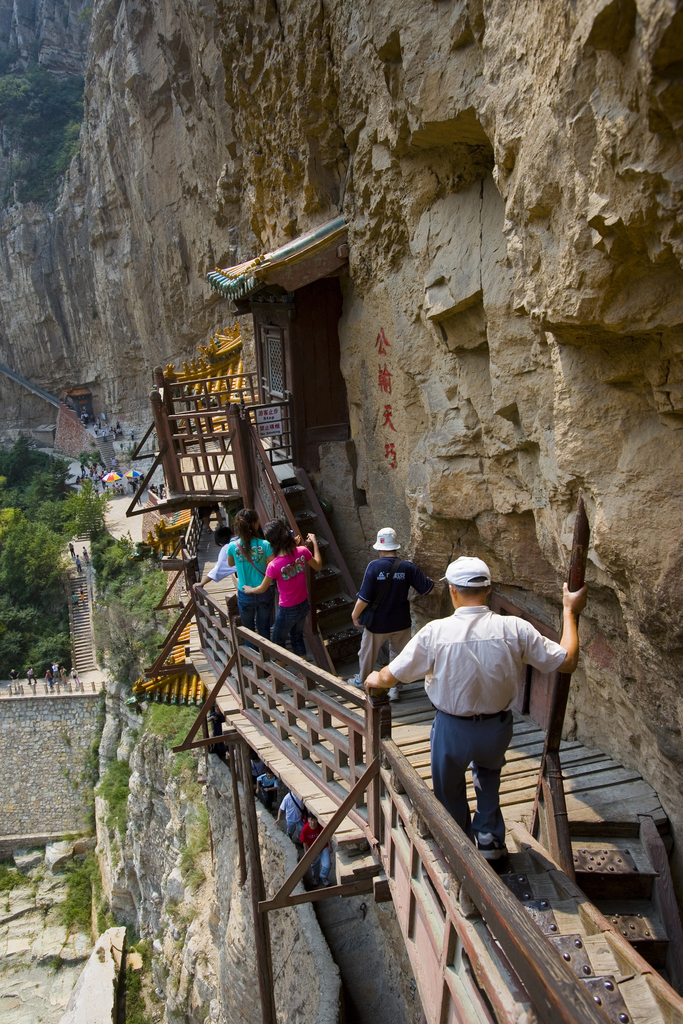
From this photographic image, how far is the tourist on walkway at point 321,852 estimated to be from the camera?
5809 mm

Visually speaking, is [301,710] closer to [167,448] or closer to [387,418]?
[387,418]

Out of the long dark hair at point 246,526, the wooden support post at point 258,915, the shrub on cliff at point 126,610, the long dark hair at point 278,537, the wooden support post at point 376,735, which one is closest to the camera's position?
the wooden support post at point 376,735

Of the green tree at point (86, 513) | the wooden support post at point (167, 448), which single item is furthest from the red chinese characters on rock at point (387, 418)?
the green tree at point (86, 513)

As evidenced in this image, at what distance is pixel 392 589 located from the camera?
14.8 ft

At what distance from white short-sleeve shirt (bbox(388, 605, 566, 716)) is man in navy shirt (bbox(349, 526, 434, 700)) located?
1695 mm

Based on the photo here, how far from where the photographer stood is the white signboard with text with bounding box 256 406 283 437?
7027 mm

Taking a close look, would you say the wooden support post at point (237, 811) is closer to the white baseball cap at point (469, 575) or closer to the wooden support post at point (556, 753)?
the wooden support post at point (556, 753)

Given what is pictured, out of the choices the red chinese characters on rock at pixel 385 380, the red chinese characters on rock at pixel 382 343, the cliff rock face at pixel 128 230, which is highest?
the cliff rock face at pixel 128 230

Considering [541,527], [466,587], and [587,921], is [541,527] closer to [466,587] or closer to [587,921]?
[466,587]

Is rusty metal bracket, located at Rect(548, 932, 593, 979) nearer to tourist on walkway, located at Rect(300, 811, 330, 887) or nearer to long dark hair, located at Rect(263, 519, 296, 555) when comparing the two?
long dark hair, located at Rect(263, 519, 296, 555)

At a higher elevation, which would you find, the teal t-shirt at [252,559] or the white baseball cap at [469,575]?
the white baseball cap at [469,575]

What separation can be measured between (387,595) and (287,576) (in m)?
0.82

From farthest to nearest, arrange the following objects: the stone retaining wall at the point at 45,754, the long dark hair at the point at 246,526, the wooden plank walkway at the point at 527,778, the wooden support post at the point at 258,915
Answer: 1. the stone retaining wall at the point at 45,754
2. the wooden support post at the point at 258,915
3. the long dark hair at the point at 246,526
4. the wooden plank walkway at the point at 527,778

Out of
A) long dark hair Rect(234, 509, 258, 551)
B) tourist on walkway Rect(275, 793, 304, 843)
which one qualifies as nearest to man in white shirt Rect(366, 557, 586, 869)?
long dark hair Rect(234, 509, 258, 551)
